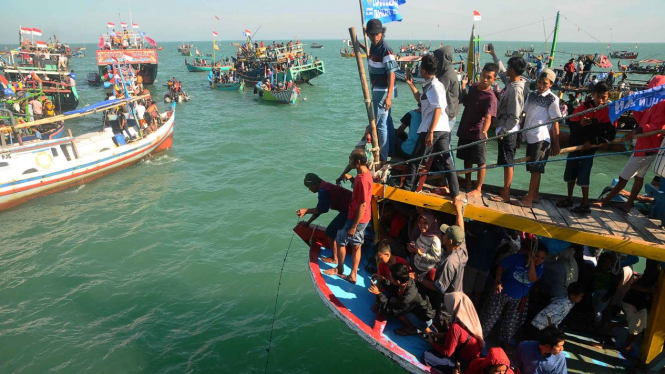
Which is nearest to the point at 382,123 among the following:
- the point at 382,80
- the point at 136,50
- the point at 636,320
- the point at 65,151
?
the point at 382,80

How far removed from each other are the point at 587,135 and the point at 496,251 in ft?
5.63

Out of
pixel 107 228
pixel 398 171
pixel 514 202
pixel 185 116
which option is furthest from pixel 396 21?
pixel 185 116

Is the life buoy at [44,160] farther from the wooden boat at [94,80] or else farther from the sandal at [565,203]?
the wooden boat at [94,80]

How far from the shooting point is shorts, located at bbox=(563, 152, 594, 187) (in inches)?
190

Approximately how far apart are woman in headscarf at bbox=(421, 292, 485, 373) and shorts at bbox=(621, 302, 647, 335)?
1.97 m

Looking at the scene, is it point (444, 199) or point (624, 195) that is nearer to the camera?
point (444, 199)

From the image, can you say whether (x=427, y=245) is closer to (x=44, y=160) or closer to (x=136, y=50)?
(x=44, y=160)

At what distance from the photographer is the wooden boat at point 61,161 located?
14047 millimetres

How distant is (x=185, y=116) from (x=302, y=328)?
1014 inches

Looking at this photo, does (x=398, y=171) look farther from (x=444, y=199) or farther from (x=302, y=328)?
(x=302, y=328)

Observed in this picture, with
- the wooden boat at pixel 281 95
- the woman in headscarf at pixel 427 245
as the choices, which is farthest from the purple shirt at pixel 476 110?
the wooden boat at pixel 281 95

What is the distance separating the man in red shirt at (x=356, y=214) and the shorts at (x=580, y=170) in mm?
2410

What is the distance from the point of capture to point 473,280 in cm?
501

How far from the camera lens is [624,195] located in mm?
5660
